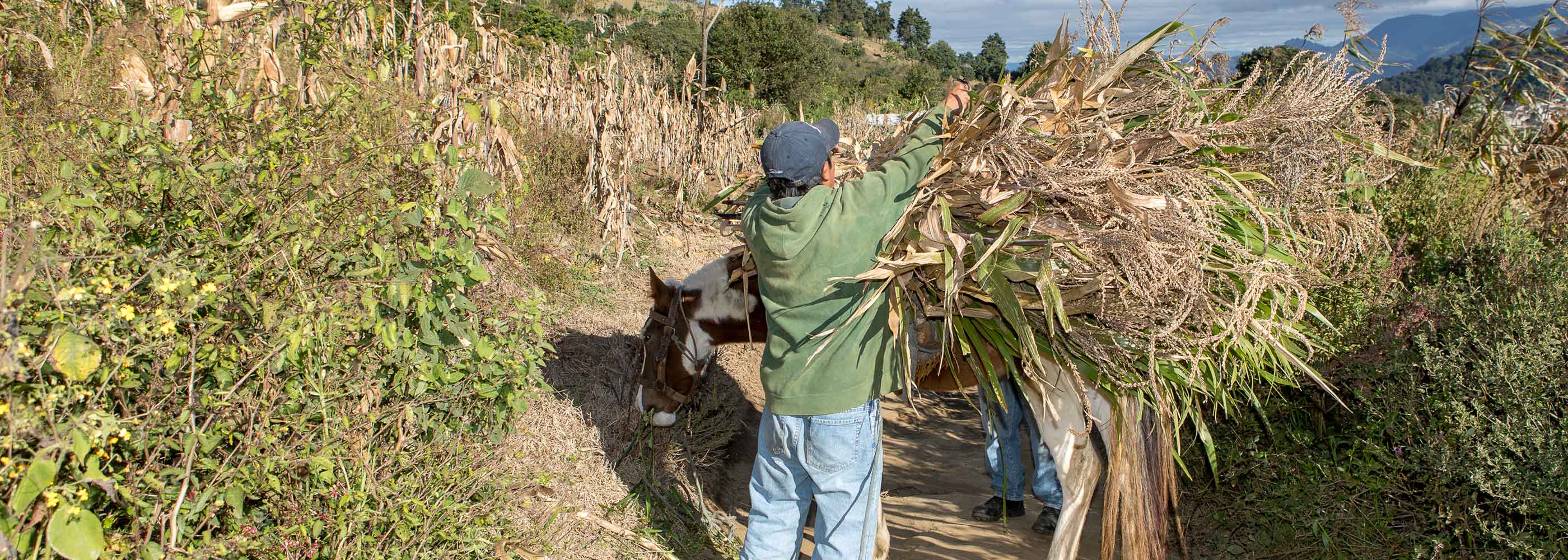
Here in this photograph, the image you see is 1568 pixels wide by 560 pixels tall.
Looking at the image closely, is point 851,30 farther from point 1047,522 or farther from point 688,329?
point 688,329

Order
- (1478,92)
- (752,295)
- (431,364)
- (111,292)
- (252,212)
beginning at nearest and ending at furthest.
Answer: (111,292) → (252,212) → (431,364) → (752,295) → (1478,92)

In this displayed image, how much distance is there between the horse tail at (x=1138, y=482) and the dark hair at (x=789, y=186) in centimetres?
153

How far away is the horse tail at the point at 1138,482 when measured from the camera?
3412 mm

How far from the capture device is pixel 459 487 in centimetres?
318

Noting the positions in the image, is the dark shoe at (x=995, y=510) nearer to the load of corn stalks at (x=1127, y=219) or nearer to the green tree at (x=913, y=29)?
the load of corn stalks at (x=1127, y=219)

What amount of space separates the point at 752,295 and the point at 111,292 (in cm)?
242

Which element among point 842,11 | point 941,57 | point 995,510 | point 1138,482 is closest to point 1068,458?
point 1138,482

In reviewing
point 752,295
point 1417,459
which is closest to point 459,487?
point 752,295

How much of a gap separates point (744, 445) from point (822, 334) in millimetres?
2864

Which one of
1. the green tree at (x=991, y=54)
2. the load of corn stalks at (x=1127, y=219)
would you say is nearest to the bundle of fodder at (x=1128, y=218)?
the load of corn stalks at (x=1127, y=219)

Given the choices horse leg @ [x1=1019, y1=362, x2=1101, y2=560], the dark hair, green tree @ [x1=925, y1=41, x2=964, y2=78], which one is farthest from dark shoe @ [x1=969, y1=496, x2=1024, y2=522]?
green tree @ [x1=925, y1=41, x2=964, y2=78]

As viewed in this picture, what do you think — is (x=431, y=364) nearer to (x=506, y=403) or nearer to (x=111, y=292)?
(x=506, y=403)

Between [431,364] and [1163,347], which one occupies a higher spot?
[1163,347]

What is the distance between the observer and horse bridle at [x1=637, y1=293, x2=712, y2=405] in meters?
4.24
